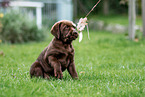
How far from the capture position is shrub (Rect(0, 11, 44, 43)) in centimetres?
965

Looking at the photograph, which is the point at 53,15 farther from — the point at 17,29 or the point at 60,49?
the point at 60,49

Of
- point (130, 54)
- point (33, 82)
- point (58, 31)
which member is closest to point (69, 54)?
point (58, 31)

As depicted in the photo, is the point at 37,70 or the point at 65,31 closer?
the point at 65,31

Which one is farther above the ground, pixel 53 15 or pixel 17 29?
pixel 53 15

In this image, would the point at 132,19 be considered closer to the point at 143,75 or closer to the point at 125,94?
the point at 143,75

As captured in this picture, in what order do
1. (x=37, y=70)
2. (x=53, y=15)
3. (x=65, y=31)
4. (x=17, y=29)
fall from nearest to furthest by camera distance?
(x=65, y=31) → (x=37, y=70) → (x=17, y=29) → (x=53, y=15)

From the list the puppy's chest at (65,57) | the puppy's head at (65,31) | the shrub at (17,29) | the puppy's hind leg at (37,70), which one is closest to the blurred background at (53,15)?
the shrub at (17,29)

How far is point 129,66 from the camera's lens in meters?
4.88

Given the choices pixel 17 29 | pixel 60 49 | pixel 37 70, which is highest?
pixel 60 49

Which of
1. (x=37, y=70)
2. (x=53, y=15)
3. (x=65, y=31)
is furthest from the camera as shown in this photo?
(x=53, y=15)

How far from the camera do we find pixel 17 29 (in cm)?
959

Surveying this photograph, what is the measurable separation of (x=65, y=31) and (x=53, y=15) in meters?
15.4

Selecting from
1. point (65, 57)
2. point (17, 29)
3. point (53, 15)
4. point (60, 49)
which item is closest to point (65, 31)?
point (60, 49)

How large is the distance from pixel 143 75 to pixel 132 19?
506 cm
